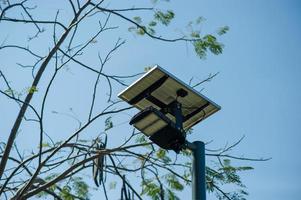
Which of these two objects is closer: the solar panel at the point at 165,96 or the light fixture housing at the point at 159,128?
the light fixture housing at the point at 159,128

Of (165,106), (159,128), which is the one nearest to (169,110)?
(165,106)

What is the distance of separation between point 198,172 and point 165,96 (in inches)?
29.1

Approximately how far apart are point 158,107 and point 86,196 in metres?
2.68

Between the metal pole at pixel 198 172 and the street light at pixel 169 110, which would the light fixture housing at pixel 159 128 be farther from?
the metal pole at pixel 198 172

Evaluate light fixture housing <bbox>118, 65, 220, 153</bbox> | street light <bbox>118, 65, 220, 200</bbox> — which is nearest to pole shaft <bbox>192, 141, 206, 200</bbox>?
street light <bbox>118, 65, 220, 200</bbox>

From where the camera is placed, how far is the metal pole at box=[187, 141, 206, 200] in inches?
165

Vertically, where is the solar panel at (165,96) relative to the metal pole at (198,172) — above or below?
above

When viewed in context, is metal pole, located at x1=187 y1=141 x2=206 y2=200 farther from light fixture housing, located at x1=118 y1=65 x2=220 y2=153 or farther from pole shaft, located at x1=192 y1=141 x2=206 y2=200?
light fixture housing, located at x1=118 y1=65 x2=220 y2=153

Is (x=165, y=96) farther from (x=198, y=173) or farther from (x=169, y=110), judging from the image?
(x=198, y=173)

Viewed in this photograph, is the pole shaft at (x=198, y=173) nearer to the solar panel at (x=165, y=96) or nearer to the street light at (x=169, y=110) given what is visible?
the street light at (x=169, y=110)

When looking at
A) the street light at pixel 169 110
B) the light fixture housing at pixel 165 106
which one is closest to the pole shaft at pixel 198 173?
the street light at pixel 169 110

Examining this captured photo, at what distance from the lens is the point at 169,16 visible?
764 centimetres

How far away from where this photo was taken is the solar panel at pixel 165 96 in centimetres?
429

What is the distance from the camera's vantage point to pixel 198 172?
436cm
